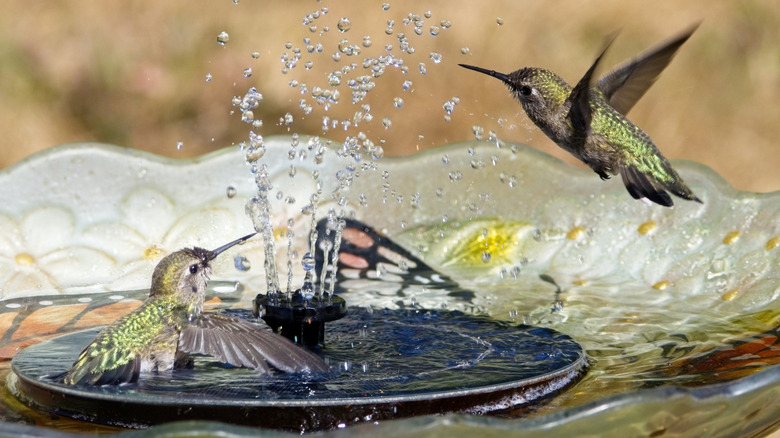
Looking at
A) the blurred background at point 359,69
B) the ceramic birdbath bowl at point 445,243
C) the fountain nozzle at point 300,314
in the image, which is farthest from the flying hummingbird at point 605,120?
the blurred background at point 359,69

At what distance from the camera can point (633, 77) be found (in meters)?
2.61

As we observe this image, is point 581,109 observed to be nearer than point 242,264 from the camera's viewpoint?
Yes

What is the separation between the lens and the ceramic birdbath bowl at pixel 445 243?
→ 9.02ft

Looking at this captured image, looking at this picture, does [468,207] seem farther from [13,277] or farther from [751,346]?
[13,277]

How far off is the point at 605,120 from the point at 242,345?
1059 millimetres

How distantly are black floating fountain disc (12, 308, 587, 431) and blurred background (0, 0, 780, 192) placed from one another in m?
3.37

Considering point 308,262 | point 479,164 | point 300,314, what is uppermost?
point 479,164

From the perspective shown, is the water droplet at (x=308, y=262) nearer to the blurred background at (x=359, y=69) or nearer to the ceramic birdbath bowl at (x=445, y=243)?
the ceramic birdbath bowl at (x=445, y=243)

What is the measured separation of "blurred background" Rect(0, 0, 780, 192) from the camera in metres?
5.60

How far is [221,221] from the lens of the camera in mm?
3336

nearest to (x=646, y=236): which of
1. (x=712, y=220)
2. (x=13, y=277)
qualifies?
(x=712, y=220)

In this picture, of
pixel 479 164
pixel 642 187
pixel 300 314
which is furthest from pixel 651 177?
pixel 479 164

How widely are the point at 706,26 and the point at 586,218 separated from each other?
2.77m

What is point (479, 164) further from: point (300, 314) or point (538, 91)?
point (300, 314)
